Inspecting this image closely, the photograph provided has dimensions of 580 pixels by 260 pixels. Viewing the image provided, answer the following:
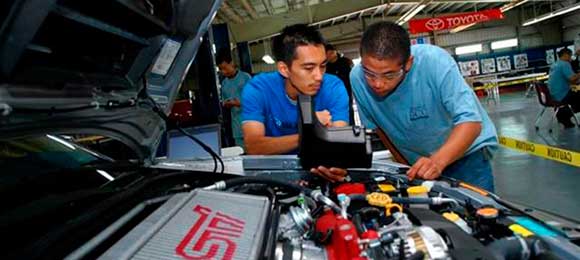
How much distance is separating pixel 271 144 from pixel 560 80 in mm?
6979

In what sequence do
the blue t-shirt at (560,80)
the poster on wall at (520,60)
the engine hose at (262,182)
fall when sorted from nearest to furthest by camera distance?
the engine hose at (262,182), the blue t-shirt at (560,80), the poster on wall at (520,60)

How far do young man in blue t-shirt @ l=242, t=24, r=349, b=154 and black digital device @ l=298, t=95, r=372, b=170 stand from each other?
0.49 metres

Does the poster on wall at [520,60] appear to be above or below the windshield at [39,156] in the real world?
above

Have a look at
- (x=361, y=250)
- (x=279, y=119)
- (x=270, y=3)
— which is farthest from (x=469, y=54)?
(x=361, y=250)

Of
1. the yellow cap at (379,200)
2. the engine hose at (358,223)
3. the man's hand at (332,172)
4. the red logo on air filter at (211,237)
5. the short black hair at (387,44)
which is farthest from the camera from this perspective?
the short black hair at (387,44)

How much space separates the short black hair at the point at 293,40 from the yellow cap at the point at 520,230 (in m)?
1.23

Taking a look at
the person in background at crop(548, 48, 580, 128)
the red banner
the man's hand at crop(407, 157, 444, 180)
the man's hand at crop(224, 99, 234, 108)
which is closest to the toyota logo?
the red banner

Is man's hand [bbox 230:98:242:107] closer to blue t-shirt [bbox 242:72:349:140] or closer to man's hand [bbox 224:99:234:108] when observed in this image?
man's hand [bbox 224:99:234:108]

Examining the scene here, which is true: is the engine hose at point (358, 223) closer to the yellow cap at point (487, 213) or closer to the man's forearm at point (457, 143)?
the yellow cap at point (487, 213)

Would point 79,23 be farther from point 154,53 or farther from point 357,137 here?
point 357,137

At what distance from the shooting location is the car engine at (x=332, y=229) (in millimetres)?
747

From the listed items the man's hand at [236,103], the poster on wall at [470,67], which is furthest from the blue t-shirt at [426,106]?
the poster on wall at [470,67]

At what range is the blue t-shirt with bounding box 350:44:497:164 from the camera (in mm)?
1737

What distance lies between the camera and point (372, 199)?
111 centimetres
